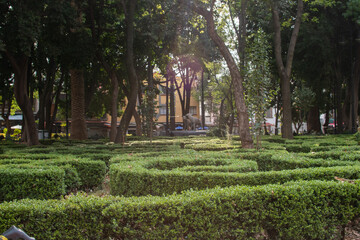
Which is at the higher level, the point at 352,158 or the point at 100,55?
the point at 100,55

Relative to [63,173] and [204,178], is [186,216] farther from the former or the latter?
[63,173]

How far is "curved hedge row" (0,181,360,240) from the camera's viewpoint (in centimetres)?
392

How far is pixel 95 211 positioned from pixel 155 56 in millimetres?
17286

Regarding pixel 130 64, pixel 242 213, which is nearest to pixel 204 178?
pixel 242 213

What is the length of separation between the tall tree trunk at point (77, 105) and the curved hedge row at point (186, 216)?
17250mm

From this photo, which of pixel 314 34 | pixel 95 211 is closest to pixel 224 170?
pixel 95 211

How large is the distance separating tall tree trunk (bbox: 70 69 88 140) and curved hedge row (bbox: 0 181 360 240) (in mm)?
17250

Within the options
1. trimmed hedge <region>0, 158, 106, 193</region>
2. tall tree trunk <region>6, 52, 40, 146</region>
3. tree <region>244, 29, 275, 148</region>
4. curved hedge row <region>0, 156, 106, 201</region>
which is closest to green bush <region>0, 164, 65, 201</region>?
curved hedge row <region>0, 156, 106, 201</region>

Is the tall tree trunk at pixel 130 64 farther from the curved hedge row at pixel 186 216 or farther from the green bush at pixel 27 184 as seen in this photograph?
the curved hedge row at pixel 186 216

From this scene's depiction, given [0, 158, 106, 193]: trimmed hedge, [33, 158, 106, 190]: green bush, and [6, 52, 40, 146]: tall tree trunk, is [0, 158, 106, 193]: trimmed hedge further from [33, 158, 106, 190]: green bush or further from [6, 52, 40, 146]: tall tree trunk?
[6, 52, 40, 146]: tall tree trunk

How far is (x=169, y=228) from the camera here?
397cm

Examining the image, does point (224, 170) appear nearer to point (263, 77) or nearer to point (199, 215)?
point (199, 215)

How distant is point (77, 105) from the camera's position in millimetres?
20781

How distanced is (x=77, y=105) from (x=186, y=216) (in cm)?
1814
